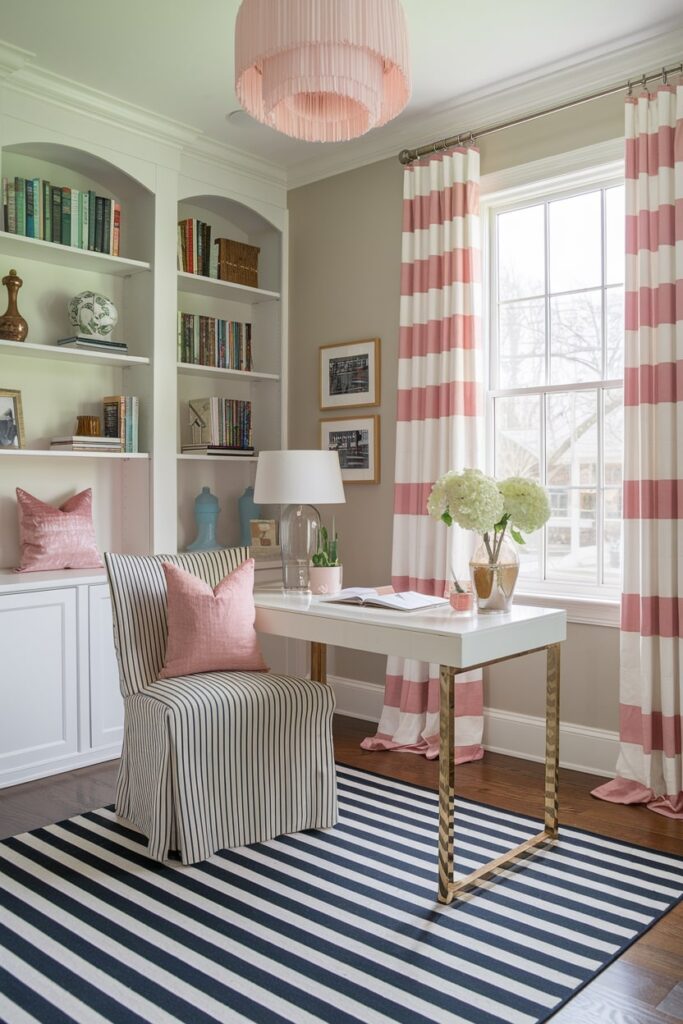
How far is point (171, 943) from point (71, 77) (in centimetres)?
333

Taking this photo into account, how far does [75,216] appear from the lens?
12.6ft

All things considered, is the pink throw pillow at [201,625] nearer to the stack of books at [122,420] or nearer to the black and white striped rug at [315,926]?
the black and white striped rug at [315,926]

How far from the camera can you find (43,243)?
3.66 metres

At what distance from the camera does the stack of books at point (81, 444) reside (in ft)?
12.6

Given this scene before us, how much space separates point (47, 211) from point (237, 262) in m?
1.14

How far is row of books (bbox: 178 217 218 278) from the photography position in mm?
4367

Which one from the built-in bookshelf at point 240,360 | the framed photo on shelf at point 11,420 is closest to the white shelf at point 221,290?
the built-in bookshelf at point 240,360

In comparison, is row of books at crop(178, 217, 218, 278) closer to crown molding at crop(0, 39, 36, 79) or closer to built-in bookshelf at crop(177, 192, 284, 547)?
built-in bookshelf at crop(177, 192, 284, 547)

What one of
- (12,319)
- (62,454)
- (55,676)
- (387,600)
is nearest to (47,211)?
(12,319)

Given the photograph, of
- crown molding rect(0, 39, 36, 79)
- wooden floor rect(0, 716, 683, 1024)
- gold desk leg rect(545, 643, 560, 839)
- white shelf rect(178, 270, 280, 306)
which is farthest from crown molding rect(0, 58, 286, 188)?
gold desk leg rect(545, 643, 560, 839)

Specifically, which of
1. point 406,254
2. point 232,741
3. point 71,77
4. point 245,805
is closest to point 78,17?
point 71,77

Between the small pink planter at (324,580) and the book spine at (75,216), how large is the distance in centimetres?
185

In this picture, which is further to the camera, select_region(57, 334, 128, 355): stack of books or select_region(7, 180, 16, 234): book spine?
select_region(57, 334, 128, 355): stack of books

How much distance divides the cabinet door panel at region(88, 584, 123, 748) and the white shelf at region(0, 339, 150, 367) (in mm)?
1035
